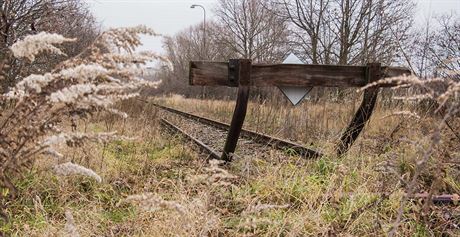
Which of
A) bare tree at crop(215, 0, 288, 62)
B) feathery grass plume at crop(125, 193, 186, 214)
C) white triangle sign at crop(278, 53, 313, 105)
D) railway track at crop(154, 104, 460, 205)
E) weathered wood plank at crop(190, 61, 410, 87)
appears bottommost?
railway track at crop(154, 104, 460, 205)

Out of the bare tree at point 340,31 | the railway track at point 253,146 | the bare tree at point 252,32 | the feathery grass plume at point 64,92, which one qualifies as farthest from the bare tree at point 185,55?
the feathery grass plume at point 64,92

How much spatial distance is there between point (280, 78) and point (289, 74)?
0.40ft

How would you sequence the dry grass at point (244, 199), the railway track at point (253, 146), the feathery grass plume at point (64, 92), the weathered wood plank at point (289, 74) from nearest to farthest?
the feathery grass plume at point (64, 92) < the dry grass at point (244, 199) < the railway track at point (253, 146) < the weathered wood plank at point (289, 74)

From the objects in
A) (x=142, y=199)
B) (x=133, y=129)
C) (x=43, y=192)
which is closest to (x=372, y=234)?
(x=142, y=199)

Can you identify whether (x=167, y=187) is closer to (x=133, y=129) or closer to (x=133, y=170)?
(x=133, y=170)

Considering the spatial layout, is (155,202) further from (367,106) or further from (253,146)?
(253,146)

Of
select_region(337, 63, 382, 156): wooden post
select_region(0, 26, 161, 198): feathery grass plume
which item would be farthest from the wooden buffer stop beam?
select_region(0, 26, 161, 198): feathery grass plume

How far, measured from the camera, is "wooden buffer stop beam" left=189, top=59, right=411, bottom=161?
4680 mm

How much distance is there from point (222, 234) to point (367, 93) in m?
3.18

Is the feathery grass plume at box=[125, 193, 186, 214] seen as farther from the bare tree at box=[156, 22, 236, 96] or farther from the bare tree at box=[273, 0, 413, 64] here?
the bare tree at box=[156, 22, 236, 96]

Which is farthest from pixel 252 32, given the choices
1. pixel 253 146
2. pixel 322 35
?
pixel 253 146

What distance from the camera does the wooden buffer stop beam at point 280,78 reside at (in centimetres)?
468

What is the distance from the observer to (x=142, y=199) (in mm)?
1594

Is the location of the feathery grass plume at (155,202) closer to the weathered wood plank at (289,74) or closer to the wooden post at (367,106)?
the weathered wood plank at (289,74)
